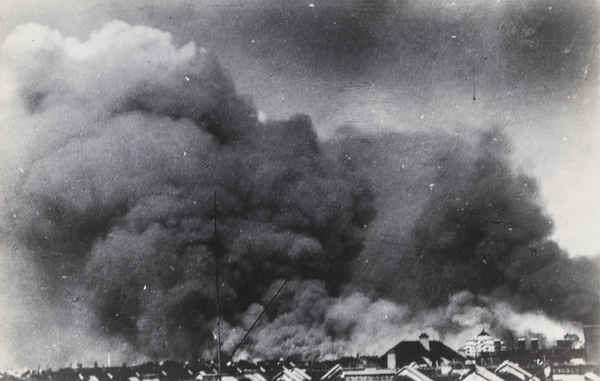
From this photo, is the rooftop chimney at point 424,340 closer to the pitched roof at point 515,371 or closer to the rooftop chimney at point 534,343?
the pitched roof at point 515,371

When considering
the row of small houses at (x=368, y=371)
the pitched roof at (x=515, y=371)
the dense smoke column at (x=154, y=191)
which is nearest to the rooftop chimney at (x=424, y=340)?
the row of small houses at (x=368, y=371)

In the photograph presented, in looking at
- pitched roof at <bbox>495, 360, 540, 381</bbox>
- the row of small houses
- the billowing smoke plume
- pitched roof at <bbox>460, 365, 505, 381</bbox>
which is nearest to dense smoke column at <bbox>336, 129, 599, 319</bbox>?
the billowing smoke plume

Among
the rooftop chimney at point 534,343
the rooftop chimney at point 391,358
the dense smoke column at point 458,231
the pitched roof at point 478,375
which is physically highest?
the dense smoke column at point 458,231

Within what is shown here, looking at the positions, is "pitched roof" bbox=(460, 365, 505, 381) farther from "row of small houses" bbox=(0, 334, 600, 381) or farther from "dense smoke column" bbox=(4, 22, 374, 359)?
"dense smoke column" bbox=(4, 22, 374, 359)

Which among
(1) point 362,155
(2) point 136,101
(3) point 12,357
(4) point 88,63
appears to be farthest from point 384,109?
(3) point 12,357

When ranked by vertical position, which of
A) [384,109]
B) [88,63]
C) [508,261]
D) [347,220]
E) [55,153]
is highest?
[88,63]

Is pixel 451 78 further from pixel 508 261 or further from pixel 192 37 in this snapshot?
pixel 192 37

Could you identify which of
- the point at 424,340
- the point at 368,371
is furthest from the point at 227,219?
the point at 424,340
